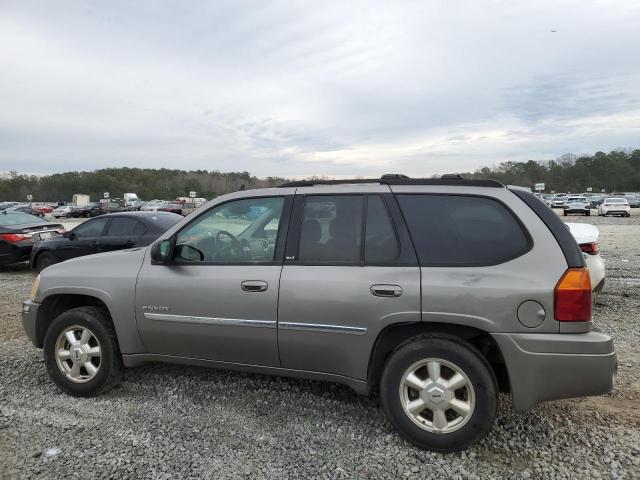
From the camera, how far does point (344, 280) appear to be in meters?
3.12

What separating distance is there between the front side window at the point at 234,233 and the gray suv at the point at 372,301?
0.04 ft

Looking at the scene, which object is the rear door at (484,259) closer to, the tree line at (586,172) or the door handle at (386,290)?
the door handle at (386,290)

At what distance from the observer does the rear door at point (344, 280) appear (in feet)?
9.93

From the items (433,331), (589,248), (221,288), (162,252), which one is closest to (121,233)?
(162,252)

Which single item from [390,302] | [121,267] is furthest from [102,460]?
[390,302]

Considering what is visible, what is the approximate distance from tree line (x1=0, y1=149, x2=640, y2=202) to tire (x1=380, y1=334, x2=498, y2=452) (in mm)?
98944

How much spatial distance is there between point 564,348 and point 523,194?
101 cm

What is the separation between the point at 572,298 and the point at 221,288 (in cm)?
231

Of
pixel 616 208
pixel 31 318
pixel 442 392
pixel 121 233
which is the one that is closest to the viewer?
pixel 442 392

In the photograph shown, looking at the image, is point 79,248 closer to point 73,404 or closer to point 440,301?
point 73,404

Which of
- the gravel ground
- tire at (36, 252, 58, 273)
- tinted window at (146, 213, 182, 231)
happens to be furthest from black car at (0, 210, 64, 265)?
the gravel ground

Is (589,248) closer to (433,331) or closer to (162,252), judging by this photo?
(433,331)

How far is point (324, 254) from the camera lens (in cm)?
328

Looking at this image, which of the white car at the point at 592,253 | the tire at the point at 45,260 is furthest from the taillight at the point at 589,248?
the tire at the point at 45,260
